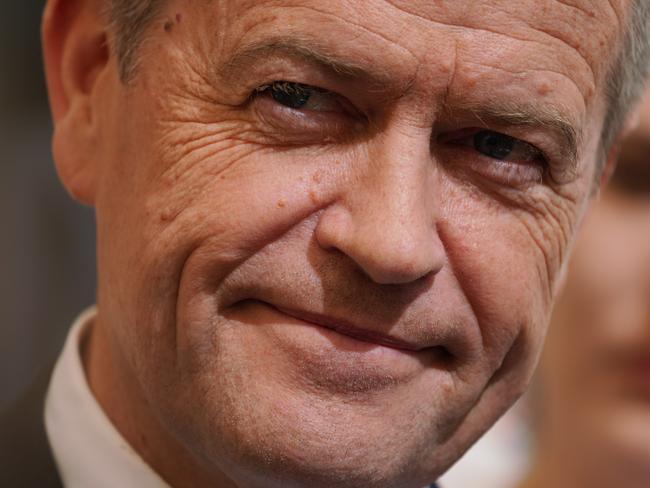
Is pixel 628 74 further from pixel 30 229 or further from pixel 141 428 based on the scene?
pixel 30 229

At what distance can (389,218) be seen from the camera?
4.11 ft

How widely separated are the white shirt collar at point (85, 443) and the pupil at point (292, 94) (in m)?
0.65

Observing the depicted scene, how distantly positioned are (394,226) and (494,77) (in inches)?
10.4

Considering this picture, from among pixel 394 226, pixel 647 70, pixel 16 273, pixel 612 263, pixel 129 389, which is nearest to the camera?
pixel 394 226

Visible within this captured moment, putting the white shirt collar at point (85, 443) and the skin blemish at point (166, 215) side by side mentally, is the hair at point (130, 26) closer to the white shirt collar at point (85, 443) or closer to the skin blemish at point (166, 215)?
the skin blemish at point (166, 215)

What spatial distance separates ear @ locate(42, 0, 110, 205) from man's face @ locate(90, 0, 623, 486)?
162mm

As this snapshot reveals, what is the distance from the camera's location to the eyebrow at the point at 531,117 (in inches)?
52.5

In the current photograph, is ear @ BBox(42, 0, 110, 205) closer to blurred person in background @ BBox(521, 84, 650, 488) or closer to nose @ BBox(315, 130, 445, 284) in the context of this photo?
nose @ BBox(315, 130, 445, 284)

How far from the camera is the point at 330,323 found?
1.31 m

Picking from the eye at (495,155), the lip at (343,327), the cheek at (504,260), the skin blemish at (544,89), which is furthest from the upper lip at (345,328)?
the skin blemish at (544,89)

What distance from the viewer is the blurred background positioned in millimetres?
2885

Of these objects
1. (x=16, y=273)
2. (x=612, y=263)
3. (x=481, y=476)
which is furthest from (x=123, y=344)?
(x=481, y=476)

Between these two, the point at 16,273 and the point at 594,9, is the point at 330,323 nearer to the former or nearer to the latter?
the point at 594,9

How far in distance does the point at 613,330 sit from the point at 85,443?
4.56ft
